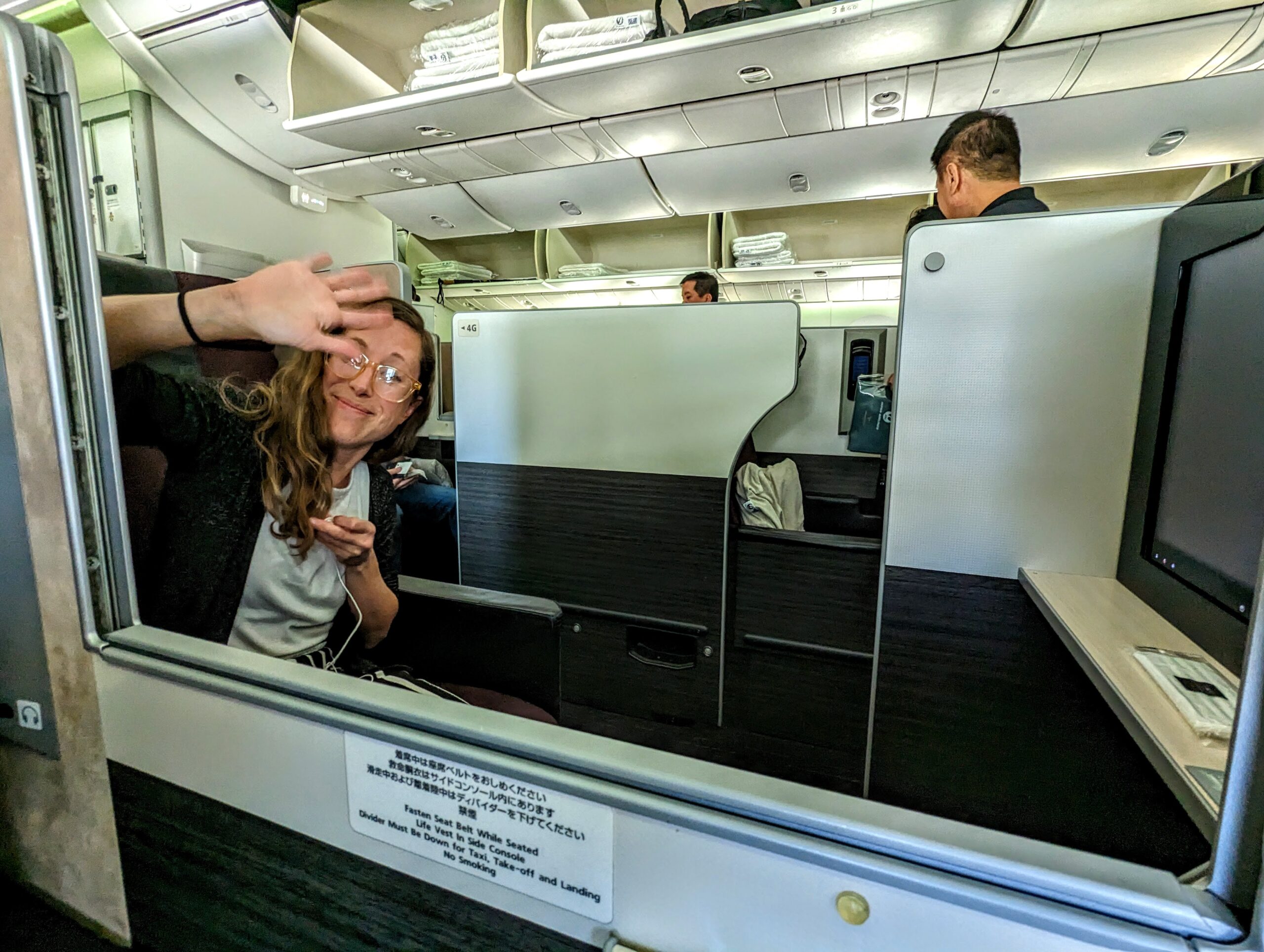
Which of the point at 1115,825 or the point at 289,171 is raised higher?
the point at 289,171

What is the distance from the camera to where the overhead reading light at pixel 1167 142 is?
2.37 meters

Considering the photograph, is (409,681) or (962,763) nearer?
(409,681)

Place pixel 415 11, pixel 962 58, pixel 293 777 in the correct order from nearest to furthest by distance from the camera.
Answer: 1. pixel 293 777
2. pixel 962 58
3. pixel 415 11

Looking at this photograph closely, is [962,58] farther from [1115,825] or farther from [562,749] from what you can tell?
[562,749]

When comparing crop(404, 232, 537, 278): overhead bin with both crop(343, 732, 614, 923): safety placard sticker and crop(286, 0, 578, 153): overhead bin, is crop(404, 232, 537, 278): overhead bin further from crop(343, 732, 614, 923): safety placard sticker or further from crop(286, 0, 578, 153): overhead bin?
crop(343, 732, 614, 923): safety placard sticker

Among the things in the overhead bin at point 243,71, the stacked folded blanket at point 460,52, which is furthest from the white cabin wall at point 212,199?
the stacked folded blanket at point 460,52

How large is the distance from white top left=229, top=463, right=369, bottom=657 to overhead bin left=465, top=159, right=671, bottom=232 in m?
2.64

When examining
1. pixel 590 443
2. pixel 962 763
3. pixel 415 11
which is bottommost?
pixel 962 763

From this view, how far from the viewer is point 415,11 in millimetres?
2676

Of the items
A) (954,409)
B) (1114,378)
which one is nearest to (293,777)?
(954,409)

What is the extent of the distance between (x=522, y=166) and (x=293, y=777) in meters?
3.19

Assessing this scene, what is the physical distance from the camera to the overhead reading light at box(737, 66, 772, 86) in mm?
2166

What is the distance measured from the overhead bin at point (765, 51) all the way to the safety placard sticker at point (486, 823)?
2331 mm

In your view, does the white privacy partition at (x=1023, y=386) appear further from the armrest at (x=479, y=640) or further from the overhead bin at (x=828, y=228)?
the overhead bin at (x=828, y=228)
